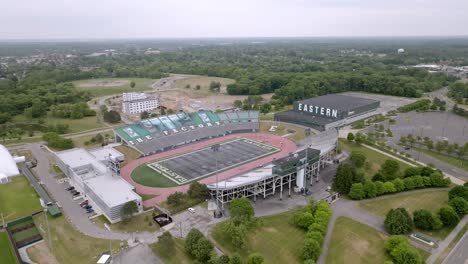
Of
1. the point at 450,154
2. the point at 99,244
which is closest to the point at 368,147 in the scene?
the point at 450,154

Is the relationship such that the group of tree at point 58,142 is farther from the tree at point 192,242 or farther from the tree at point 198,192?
the tree at point 192,242

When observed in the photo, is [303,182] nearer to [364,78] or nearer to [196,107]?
[196,107]

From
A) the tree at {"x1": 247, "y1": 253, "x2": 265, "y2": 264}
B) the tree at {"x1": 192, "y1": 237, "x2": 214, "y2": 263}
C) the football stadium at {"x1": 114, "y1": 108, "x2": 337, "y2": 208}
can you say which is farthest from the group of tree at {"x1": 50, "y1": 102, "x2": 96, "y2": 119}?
the tree at {"x1": 247, "y1": 253, "x2": 265, "y2": 264}

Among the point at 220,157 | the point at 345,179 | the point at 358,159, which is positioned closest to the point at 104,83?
the point at 220,157

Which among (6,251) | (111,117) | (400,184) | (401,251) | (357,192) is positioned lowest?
(6,251)

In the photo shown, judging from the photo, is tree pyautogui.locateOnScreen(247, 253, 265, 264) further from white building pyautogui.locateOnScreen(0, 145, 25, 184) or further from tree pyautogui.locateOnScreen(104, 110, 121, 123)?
tree pyautogui.locateOnScreen(104, 110, 121, 123)

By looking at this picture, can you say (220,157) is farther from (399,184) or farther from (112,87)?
(112,87)
